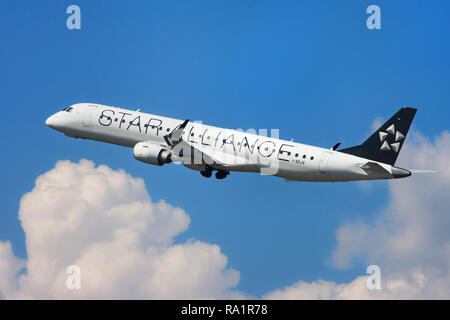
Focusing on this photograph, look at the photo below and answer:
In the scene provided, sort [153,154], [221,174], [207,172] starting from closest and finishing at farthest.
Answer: [153,154]
[207,172]
[221,174]

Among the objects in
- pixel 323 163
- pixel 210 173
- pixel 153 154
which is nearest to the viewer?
pixel 323 163

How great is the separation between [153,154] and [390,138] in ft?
61.7

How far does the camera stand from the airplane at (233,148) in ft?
182

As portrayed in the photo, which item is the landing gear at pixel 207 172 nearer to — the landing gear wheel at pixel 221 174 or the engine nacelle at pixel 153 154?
the landing gear wheel at pixel 221 174

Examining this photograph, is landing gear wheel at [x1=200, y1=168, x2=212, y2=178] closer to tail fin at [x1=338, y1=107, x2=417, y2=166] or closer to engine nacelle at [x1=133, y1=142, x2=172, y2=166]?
engine nacelle at [x1=133, y1=142, x2=172, y2=166]

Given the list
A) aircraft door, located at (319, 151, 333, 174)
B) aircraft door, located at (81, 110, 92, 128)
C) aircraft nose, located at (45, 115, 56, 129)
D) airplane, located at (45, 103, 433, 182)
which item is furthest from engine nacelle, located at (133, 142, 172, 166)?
aircraft door, located at (319, 151, 333, 174)

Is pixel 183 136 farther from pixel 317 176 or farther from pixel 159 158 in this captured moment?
pixel 317 176

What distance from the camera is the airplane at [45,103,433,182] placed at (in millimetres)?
55625

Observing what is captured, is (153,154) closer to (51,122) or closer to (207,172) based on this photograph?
(207,172)

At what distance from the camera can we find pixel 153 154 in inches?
2329

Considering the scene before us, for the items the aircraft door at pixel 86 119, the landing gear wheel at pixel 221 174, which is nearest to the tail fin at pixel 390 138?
the landing gear wheel at pixel 221 174

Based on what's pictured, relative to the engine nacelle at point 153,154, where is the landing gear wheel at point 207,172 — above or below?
below

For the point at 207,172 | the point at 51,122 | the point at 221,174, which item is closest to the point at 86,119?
the point at 51,122

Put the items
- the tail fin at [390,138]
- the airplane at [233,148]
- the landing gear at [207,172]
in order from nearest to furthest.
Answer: the tail fin at [390,138]
the airplane at [233,148]
the landing gear at [207,172]
